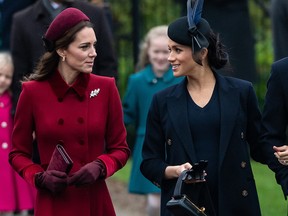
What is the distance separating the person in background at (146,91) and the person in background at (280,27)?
5.73 ft

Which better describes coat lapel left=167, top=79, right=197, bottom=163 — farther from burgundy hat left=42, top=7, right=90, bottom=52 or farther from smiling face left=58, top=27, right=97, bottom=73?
burgundy hat left=42, top=7, right=90, bottom=52

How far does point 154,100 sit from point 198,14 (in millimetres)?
604

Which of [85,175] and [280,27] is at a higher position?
[280,27]

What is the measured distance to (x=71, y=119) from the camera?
6883 millimetres

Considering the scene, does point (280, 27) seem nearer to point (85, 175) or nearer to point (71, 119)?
point (71, 119)

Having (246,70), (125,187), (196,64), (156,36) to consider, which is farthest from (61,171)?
(125,187)

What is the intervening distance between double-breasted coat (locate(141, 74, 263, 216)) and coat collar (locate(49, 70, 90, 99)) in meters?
0.45

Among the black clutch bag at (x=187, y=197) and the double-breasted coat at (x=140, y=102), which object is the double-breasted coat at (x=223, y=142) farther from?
the double-breasted coat at (x=140, y=102)

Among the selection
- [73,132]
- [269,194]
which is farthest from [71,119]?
[269,194]

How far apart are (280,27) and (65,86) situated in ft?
5.99

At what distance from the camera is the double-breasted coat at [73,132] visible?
686cm

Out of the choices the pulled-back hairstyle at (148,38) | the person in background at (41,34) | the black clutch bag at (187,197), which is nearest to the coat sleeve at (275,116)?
the black clutch bag at (187,197)

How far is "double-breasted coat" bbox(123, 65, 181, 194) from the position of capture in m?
9.68

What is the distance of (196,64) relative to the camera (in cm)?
693
